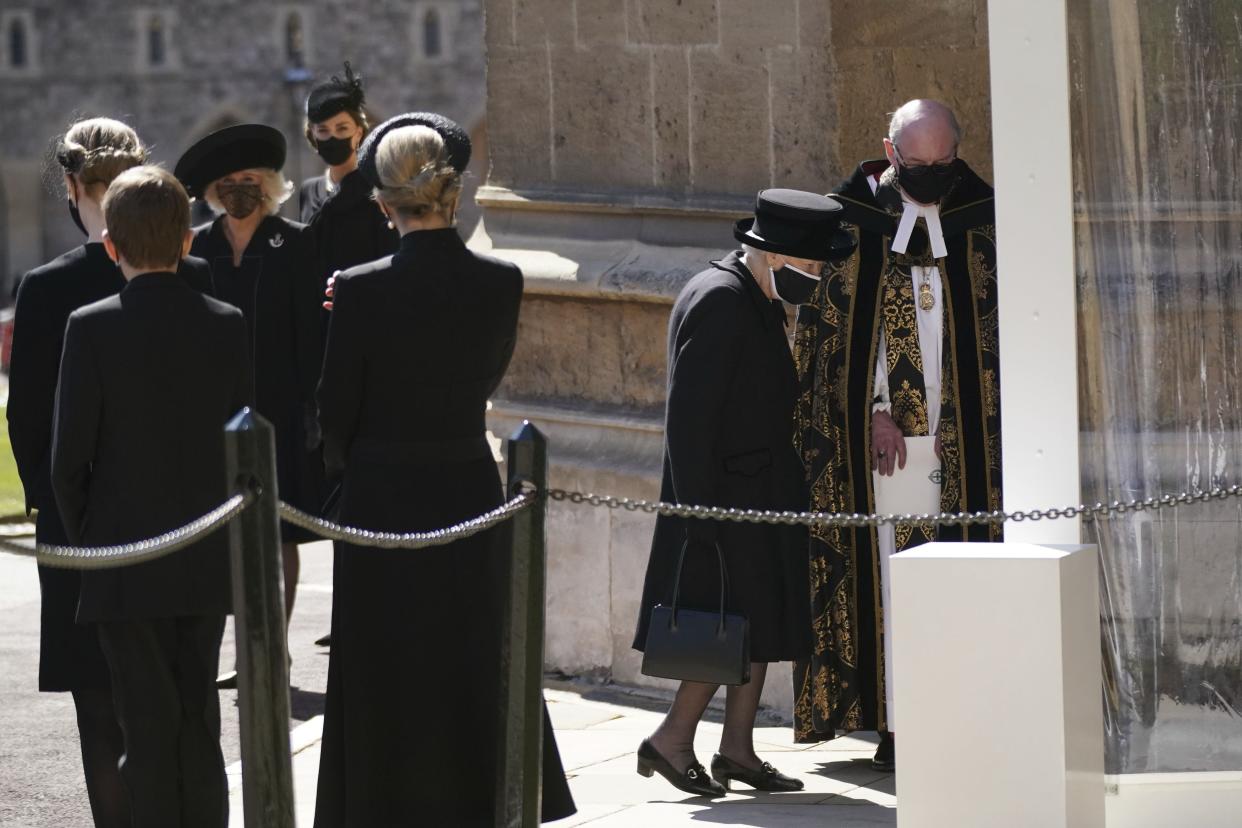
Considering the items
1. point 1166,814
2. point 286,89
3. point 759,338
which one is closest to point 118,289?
point 759,338

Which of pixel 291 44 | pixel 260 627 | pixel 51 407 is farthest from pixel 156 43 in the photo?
pixel 260 627

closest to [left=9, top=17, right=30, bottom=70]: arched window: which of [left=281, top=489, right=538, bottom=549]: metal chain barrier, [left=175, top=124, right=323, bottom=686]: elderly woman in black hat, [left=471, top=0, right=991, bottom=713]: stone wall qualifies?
[left=471, top=0, right=991, bottom=713]: stone wall

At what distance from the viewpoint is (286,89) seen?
44.1 m

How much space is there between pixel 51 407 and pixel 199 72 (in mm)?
40597

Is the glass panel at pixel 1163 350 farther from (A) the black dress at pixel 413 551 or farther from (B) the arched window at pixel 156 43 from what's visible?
(B) the arched window at pixel 156 43

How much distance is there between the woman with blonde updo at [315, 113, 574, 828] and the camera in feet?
15.3

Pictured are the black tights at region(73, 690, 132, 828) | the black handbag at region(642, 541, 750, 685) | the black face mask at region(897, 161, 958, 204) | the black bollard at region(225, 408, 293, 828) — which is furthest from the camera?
the black face mask at region(897, 161, 958, 204)

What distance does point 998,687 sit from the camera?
15.0 feet

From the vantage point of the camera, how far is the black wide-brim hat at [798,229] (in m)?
5.46

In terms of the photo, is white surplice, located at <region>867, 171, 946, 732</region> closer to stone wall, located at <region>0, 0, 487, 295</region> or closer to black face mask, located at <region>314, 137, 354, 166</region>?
black face mask, located at <region>314, 137, 354, 166</region>

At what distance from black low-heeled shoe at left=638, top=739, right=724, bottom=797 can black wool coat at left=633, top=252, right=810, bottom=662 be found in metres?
0.28

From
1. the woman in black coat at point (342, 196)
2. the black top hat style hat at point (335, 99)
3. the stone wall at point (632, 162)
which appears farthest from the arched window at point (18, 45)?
the stone wall at point (632, 162)

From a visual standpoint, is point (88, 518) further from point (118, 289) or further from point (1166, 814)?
point (1166, 814)

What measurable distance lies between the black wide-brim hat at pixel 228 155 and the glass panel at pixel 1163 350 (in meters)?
2.80
